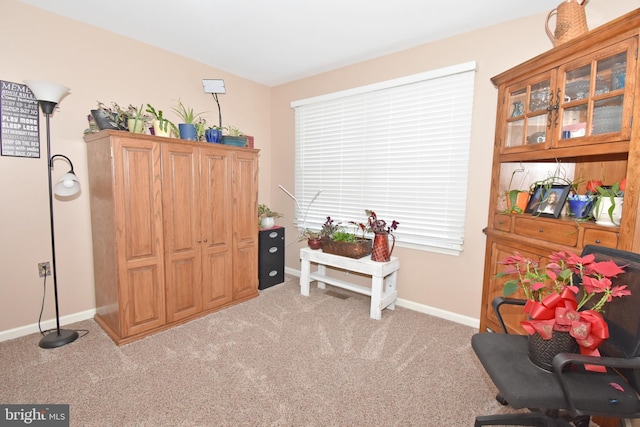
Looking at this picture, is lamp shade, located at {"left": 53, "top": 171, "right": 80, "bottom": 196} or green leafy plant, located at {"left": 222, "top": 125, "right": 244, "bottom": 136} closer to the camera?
lamp shade, located at {"left": 53, "top": 171, "right": 80, "bottom": 196}

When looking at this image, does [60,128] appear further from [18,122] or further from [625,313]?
[625,313]

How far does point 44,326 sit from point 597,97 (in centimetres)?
434

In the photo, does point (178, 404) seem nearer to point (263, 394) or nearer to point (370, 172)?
Result: point (263, 394)

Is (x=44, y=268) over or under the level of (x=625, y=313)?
under

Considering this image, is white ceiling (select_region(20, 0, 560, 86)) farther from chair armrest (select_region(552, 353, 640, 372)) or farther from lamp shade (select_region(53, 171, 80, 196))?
chair armrest (select_region(552, 353, 640, 372))

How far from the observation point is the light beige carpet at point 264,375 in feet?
5.54

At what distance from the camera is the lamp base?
2.29 m

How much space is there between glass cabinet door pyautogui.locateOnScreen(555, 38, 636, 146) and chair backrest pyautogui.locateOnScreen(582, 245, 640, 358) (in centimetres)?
68

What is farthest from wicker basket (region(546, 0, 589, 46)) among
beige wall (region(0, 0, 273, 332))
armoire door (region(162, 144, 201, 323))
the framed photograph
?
beige wall (region(0, 0, 273, 332))

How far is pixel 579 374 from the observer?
1269 mm

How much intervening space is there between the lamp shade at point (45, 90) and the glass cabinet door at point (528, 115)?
132 inches

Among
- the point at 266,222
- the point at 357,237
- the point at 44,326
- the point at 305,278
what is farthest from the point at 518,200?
the point at 44,326

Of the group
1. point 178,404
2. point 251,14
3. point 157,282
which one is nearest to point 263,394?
point 178,404

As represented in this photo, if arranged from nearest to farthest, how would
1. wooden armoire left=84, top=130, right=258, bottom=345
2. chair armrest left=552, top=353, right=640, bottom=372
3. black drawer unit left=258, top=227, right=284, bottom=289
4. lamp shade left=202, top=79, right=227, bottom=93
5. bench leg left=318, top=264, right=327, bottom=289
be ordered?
chair armrest left=552, top=353, right=640, bottom=372 < wooden armoire left=84, top=130, right=258, bottom=345 < lamp shade left=202, top=79, right=227, bottom=93 < black drawer unit left=258, top=227, right=284, bottom=289 < bench leg left=318, top=264, right=327, bottom=289
